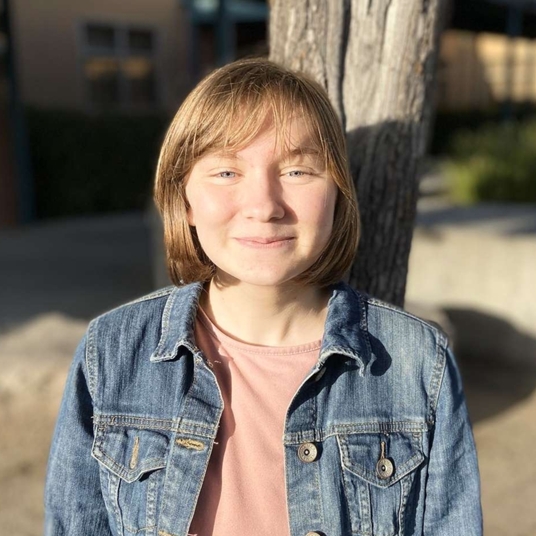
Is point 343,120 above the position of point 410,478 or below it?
above

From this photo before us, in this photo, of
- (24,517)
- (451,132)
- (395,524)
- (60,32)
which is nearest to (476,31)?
(451,132)

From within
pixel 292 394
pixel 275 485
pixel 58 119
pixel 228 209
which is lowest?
pixel 58 119

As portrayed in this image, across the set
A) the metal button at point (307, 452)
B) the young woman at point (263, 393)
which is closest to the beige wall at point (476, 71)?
the young woman at point (263, 393)

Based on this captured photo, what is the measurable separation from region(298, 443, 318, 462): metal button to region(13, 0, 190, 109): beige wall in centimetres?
1235

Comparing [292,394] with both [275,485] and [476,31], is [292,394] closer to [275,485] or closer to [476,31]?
[275,485]

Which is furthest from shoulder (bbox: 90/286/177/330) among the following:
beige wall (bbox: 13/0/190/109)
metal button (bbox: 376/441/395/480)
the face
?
beige wall (bbox: 13/0/190/109)

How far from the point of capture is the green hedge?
10859mm

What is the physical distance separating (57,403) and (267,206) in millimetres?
2886

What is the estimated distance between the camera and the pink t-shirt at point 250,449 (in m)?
1.56

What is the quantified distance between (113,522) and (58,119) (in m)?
10.1

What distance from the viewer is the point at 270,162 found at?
151 cm

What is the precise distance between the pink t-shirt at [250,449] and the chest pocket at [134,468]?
99 millimetres

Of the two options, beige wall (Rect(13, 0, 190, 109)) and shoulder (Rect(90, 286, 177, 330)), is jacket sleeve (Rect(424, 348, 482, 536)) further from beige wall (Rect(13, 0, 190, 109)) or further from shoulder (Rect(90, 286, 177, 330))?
beige wall (Rect(13, 0, 190, 109))

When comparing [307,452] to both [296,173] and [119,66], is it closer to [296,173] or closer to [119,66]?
[296,173]
